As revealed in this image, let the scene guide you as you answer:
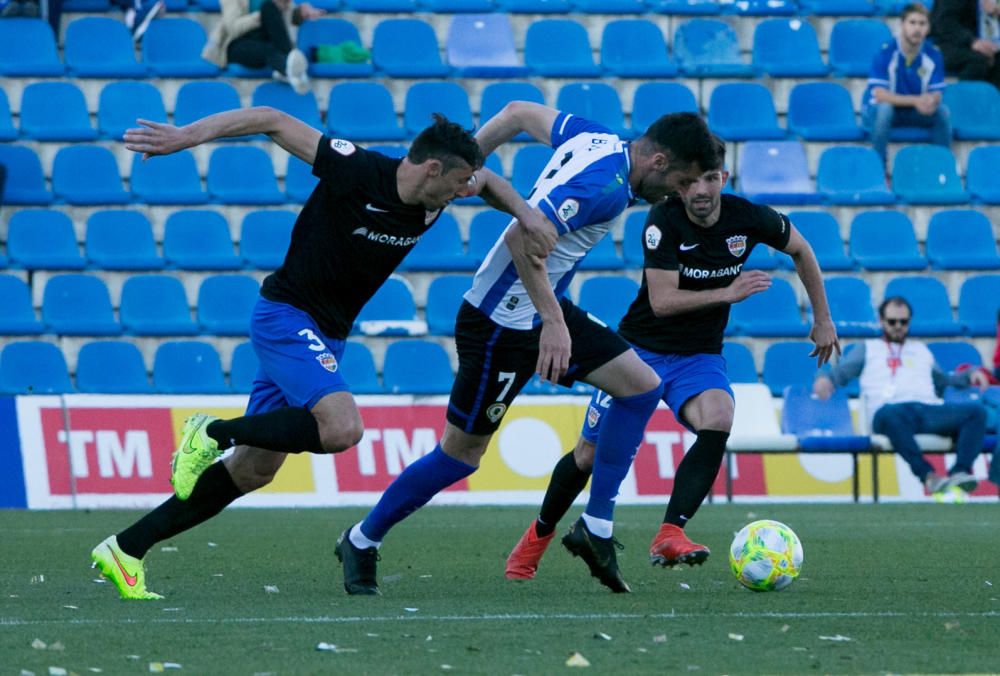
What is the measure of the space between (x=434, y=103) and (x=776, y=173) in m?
3.41

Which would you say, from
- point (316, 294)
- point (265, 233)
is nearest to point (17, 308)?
point (265, 233)

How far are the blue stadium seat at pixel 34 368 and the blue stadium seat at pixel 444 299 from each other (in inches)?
127

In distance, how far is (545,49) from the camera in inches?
694

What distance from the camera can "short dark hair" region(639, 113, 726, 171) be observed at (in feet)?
23.2

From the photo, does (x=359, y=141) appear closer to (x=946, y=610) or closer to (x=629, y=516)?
(x=629, y=516)

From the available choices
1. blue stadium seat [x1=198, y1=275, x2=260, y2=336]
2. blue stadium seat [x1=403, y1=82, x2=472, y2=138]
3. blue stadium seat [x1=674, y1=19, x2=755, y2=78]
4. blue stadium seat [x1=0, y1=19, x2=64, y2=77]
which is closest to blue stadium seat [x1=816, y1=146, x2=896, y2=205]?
blue stadium seat [x1=674, y1=19, x2=755, y2=78]

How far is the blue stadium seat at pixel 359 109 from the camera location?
660 inches

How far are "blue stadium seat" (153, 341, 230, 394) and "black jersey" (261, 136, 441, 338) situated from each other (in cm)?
814

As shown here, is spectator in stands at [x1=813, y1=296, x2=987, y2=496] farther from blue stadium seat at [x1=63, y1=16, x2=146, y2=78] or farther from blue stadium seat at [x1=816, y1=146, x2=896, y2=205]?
blue stadium seat at [x1=63, y1=16, x2=146, y2=78]

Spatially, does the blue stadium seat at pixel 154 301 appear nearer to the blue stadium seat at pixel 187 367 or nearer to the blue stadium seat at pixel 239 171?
the blue stadium seat at pixel 187 367

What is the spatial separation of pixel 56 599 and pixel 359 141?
10074 mm

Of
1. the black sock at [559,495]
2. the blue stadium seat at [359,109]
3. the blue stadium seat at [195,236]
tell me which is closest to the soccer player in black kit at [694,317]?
the black sock at [559,495]

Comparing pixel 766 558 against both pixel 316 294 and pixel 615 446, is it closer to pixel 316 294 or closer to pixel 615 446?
pixel 615 446

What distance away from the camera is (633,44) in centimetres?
1780
